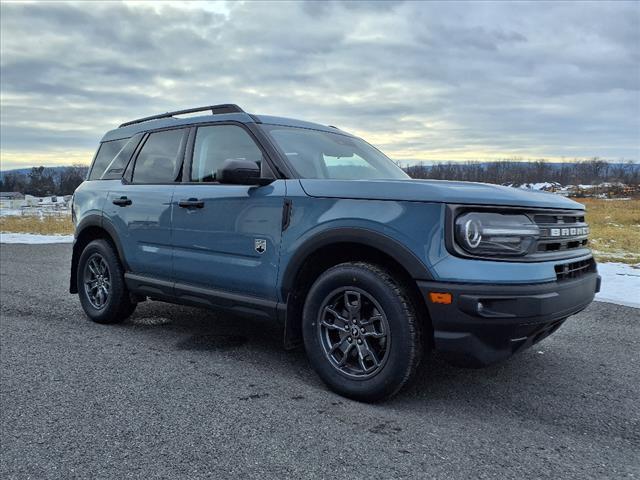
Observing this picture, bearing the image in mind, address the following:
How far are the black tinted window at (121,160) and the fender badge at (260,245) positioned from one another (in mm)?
2130

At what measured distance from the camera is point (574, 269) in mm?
3217

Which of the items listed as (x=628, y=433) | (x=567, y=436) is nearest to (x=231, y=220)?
(x=567, y=436)

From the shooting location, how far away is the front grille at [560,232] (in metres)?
3.03

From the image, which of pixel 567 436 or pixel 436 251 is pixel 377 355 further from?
pixel 567 436

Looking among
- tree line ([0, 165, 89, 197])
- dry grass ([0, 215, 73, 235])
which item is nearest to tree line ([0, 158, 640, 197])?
tree line ([0, 165, 89, 197])

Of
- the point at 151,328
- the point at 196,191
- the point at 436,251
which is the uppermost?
the point at 196,191

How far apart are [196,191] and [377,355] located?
2.00 m

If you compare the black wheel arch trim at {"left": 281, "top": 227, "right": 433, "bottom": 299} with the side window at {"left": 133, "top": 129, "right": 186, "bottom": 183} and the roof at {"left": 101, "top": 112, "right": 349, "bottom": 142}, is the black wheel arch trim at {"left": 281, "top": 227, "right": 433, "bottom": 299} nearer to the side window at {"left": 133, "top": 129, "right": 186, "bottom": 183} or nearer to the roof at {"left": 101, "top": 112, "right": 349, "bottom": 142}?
the roof at {"left": 101, "top": 112, "right": 349, "bottom": 142}

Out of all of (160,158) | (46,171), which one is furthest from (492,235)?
(46,171)

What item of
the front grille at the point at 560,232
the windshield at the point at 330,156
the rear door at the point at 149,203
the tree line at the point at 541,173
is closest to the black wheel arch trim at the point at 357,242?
the windshield at the point at 330,156

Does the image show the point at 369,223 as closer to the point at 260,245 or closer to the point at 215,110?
the point at 260,245

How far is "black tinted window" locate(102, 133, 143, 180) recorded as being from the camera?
510 cm

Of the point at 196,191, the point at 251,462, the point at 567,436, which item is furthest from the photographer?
the point at 196,191

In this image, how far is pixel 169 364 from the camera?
3.96 metres
